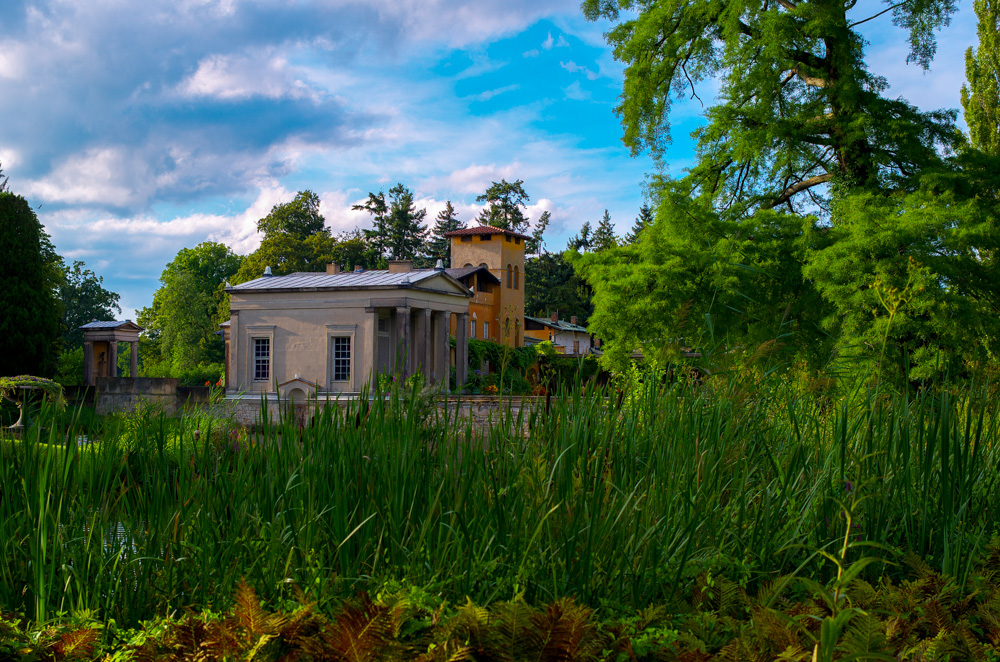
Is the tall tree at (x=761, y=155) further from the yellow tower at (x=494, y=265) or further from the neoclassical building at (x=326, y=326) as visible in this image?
the yellow tower at (x=494, y=265)

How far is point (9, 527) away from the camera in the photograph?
268 cm

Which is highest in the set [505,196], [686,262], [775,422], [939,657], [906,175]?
[505,196]

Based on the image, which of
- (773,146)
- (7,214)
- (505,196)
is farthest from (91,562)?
(505,196)

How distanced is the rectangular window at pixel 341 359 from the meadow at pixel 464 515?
24.7 m

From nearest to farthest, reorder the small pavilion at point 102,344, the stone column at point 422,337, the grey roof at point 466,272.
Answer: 1. the stone column at point 422,337
2. the small pavilion at point 102,344
3. the grey roof at point 466,272

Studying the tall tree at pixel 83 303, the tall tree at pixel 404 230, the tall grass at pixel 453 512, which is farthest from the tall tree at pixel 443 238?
the tall grass at pixel 453 512

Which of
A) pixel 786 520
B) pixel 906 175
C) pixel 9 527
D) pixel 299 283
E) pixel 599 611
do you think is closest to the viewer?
pixel 599 611

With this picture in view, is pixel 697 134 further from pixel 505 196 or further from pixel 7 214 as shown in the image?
pixel 505 196

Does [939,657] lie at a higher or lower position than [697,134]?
lower

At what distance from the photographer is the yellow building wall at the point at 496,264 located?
141 feet

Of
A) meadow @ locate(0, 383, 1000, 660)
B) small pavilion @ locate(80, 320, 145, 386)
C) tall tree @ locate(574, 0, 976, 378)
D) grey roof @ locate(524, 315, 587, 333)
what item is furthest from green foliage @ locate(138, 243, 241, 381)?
meadow @ locate(0, 383, 1000, 660)

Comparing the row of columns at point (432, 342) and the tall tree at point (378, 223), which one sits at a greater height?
the tall tree at point (378, 223)

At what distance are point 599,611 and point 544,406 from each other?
1.37 m

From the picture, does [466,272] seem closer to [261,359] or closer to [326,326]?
[326,326]
